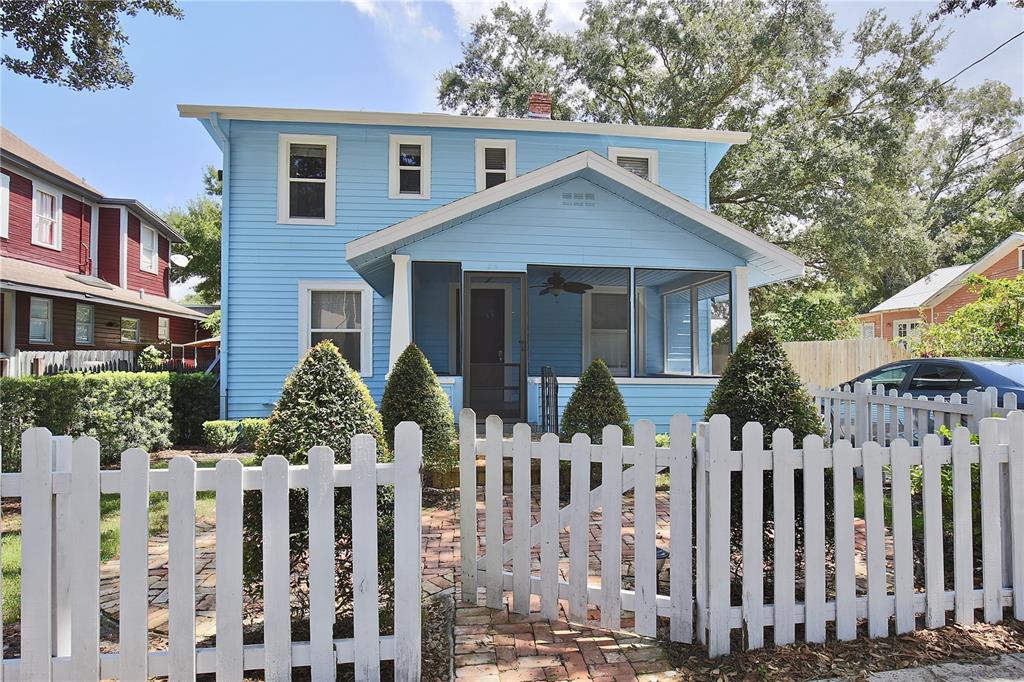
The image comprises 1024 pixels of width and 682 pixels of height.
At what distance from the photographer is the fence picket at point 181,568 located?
2.34 m

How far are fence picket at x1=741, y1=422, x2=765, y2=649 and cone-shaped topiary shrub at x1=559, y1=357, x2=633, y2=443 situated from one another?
3401mm

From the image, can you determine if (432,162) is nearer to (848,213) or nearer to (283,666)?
(283,666)


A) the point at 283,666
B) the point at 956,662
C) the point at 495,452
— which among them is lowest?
the point at 956,662

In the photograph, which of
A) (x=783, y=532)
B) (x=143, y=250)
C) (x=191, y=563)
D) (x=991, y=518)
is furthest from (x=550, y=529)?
(x=143, y=250)

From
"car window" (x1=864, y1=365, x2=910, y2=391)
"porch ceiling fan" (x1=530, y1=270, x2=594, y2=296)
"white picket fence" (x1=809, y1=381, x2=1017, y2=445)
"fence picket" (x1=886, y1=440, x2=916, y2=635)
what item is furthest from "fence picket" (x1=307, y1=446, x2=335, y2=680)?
"car window" (x1=864, y1=365, x2=910, y2=391)

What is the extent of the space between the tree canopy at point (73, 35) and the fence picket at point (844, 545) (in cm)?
955

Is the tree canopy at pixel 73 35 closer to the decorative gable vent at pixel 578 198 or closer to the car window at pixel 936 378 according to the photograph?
the decorative gable vent at pixel 578 198

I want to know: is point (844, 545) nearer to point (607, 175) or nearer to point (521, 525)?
point (521, 525)

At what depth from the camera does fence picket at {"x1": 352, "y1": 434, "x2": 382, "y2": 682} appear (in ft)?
8.04

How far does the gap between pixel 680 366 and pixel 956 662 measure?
11057 mm

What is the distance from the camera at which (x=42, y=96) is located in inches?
483

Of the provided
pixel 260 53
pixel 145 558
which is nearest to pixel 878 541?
pixel 145 558

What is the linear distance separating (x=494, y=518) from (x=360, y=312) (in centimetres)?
880

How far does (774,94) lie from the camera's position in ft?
64.9
